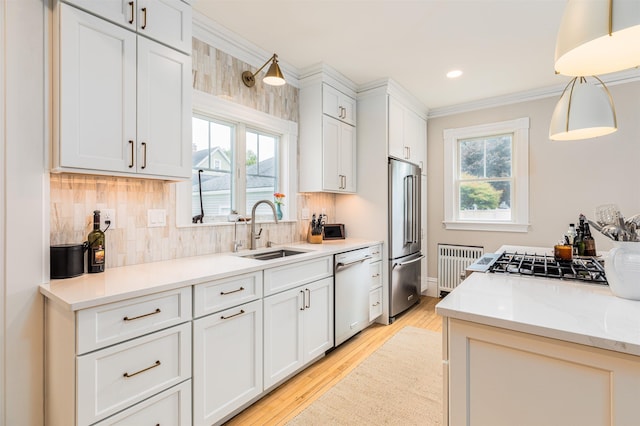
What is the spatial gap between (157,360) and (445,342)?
1289mm

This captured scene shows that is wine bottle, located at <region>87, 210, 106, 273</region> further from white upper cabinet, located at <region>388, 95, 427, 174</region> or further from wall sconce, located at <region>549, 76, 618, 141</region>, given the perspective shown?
white upper cabinet, located at <region>388, 95, 427, 174</region>

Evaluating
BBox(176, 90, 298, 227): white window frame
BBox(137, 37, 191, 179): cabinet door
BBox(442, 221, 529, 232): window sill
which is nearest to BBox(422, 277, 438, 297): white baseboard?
BBox(442, 221, 529, 232): window sill

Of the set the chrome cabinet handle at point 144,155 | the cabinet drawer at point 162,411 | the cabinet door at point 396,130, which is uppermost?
the cabinet door at point 396,130

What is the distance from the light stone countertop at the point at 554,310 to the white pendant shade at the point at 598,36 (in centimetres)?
84

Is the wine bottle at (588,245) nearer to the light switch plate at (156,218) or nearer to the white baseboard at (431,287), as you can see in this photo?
the white baseboard at (431,287)

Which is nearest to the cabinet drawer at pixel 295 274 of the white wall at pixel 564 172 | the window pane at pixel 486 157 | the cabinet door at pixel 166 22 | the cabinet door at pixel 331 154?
the cabinet door at pixel 331 154

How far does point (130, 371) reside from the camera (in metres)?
1.33

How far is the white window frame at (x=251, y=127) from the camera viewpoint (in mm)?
2188

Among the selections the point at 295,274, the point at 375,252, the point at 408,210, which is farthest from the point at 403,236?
the point at 295,274

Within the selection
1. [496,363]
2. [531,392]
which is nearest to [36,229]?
[496,363]

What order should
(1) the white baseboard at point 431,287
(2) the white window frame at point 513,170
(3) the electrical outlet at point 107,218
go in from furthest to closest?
1. (1) the white baseboard at point 431,287
2. (2) the white window frame at point 513,170
3. (3) the electrical outlet at point 107,218

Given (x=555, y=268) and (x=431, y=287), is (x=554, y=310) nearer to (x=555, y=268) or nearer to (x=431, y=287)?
(x=555, y=268)

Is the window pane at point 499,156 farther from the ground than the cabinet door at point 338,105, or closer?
closer

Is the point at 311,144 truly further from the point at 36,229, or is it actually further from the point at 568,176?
the point at 568,176
